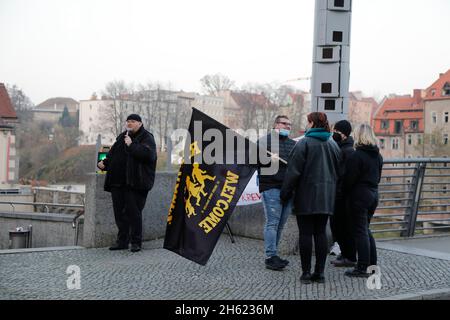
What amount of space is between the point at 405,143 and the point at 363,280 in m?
101

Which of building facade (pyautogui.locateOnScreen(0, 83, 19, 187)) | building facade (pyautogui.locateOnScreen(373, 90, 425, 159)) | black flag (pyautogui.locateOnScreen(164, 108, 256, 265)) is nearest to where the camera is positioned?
black flag (pyautogui.locateOnScreen(164, 108, 256, 265))

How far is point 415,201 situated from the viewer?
41.3 ft

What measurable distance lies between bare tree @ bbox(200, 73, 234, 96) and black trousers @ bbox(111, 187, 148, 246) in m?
119

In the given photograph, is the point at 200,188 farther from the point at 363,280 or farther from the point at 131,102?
the point at 131,102

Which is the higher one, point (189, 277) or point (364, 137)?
point (364, 137)

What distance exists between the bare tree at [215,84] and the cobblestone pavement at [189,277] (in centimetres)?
11951

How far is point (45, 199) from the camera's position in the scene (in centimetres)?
5325

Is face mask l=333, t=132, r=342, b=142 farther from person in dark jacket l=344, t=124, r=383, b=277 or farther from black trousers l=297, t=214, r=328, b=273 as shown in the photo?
black trousers l=297, t=214, r=328, b=273

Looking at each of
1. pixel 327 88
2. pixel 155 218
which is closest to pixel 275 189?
pixel 327 88

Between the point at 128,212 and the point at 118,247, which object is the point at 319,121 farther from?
the point at 118,247

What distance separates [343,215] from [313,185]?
132 cm

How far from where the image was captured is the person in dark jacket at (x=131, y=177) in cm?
958

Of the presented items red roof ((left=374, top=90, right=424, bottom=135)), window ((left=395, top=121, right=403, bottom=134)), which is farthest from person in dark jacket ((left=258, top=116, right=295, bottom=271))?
window ((left=395, top=121, right=403, bottom=134))

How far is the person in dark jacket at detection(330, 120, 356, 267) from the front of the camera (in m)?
8.36
